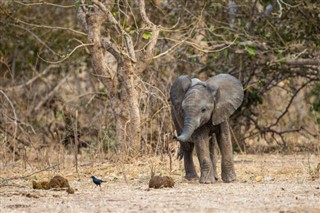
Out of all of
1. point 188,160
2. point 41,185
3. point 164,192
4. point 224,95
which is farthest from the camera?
point 188,160

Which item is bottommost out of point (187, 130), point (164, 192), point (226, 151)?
point (164, 192)

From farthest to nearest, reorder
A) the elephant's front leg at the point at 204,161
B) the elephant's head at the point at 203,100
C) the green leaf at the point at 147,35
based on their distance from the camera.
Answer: the green leaf at the point at 147,35 < the elephant's front leg at the point at 204,161 < the elephant's head at the point at 203,100

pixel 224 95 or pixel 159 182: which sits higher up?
pixel 224 95

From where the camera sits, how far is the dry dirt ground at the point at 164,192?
7.61 metres

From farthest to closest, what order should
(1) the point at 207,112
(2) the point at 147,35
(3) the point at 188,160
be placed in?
(2) the point at 147,35 < (3) the point at 188,160 < (1) the point at 207,112

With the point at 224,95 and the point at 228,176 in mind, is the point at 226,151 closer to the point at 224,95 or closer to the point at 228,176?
the point at 228,176

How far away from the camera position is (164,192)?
8.66 meters

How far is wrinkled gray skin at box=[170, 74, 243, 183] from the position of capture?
946cm

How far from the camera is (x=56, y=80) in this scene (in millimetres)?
17250

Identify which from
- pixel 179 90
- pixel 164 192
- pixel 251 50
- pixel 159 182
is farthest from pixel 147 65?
pixel 164 192

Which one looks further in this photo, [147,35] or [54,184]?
[147,35]

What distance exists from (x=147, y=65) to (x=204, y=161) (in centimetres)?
268

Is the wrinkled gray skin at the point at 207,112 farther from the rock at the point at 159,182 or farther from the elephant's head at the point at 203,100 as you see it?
the rock at the point at 159,182

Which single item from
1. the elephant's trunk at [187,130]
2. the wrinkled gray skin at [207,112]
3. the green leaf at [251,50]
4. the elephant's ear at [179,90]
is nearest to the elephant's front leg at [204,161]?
the wrinkled gray skin at [207,112]
